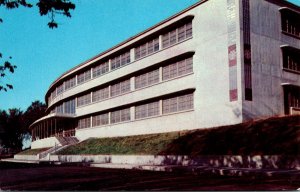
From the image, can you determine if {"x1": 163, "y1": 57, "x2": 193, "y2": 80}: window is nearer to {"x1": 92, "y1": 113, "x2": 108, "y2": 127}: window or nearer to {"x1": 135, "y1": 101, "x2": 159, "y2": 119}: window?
{"x1": 135, "y1": 101, "x2": 159, "y2": 119}: window

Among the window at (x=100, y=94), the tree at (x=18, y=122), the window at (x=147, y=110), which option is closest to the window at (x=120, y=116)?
the window at (x=147, y=110)

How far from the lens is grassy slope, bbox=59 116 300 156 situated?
725 inches

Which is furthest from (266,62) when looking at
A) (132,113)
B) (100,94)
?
(100,94)

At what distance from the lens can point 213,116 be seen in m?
27.0

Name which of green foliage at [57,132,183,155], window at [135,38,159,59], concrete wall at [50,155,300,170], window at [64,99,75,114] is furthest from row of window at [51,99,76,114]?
concrete wall at [50,155,300,170]

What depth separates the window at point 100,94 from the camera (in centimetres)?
4366

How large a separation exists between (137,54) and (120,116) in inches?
290

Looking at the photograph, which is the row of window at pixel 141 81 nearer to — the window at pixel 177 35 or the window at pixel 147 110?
the window at pixel 177 35

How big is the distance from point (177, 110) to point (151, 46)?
7419mm

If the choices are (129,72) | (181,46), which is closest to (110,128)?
(129,72)

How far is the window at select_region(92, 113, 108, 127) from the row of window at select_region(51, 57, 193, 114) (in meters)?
2.06

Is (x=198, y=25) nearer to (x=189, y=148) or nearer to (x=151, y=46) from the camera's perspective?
(x=151, y=46)

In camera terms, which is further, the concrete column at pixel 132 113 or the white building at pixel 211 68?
the concrete column at pixel 132 113

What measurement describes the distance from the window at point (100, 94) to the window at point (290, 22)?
2182cm
